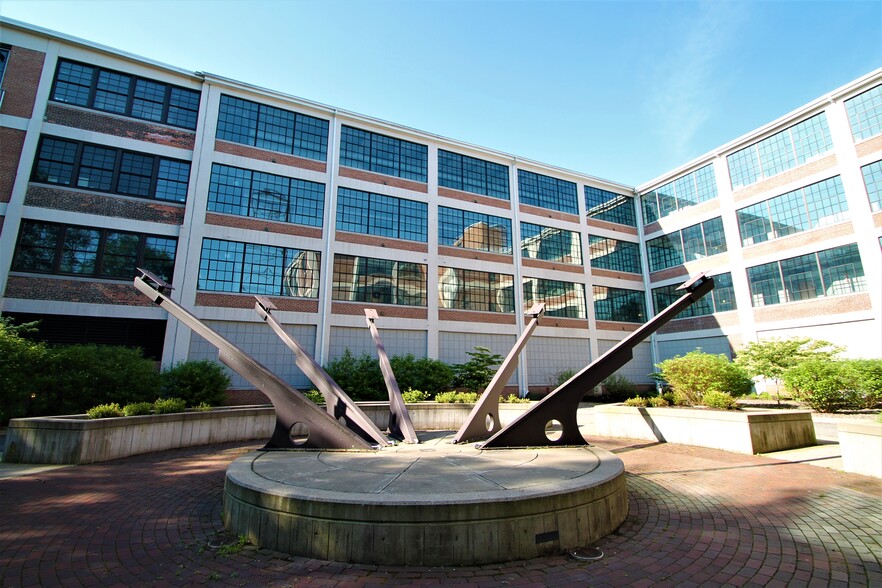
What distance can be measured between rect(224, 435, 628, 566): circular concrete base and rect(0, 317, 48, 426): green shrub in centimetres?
1014

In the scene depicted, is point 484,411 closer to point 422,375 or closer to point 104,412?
point 104,412

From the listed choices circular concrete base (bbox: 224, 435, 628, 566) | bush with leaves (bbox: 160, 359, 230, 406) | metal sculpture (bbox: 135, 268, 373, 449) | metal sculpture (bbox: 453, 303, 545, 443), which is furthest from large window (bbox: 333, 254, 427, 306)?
circular concrete base (bbox: 224, 435, 628, 566)

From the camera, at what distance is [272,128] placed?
22.1 m

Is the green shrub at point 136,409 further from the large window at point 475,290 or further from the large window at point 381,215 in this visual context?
the large window at point 475,290

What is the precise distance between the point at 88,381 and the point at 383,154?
18.3 metres

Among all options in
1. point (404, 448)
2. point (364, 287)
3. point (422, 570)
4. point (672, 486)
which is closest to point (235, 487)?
point (422, 570)

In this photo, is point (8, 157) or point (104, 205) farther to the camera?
point (104, 205)

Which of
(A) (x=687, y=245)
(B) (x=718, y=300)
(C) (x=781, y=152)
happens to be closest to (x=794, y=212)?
(C) (x=781, y=152)

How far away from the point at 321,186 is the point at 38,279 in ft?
41.6

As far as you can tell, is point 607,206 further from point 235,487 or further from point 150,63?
point 235,487

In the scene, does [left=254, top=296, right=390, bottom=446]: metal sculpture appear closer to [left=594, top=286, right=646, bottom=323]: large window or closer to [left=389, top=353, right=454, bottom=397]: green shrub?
[left=389, top=353, right=454, bottom=397]: green shrub

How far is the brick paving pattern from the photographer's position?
390 centimetres

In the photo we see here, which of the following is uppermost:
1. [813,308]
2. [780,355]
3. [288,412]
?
[813,308]

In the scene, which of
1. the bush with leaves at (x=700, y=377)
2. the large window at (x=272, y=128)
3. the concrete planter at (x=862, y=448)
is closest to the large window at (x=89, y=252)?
the large window at (x=272, y=128)
